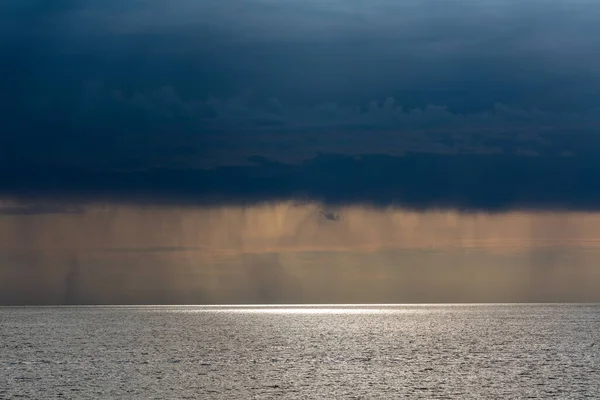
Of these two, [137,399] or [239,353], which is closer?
[137,399]

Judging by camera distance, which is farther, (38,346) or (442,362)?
(38,346)

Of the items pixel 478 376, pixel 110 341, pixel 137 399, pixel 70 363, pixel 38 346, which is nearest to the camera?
pixel 137 399

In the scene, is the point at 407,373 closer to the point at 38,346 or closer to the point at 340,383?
the point at 340,383

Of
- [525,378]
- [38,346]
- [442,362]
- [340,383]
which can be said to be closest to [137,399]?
[340,383]

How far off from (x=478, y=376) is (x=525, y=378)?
16.3 ft

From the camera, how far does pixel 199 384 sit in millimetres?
79812

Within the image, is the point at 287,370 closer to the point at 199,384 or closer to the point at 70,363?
the point at 199,384

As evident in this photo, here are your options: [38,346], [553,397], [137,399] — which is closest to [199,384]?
[137,399]

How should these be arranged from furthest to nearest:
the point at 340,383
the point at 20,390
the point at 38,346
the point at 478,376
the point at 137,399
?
the point at 38,346
the point at 478,376
the point at 340,383
the point at 20,390
the point at 137,399

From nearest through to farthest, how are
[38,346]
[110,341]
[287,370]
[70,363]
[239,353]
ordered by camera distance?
[287,370] → [70,363] → [239,353] → [38,346] → [110,341]

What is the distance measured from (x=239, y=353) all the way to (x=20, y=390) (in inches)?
1964

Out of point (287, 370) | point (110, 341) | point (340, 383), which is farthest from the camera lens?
point (110, 341)

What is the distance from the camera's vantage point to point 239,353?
122 m

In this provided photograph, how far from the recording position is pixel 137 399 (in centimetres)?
6869
